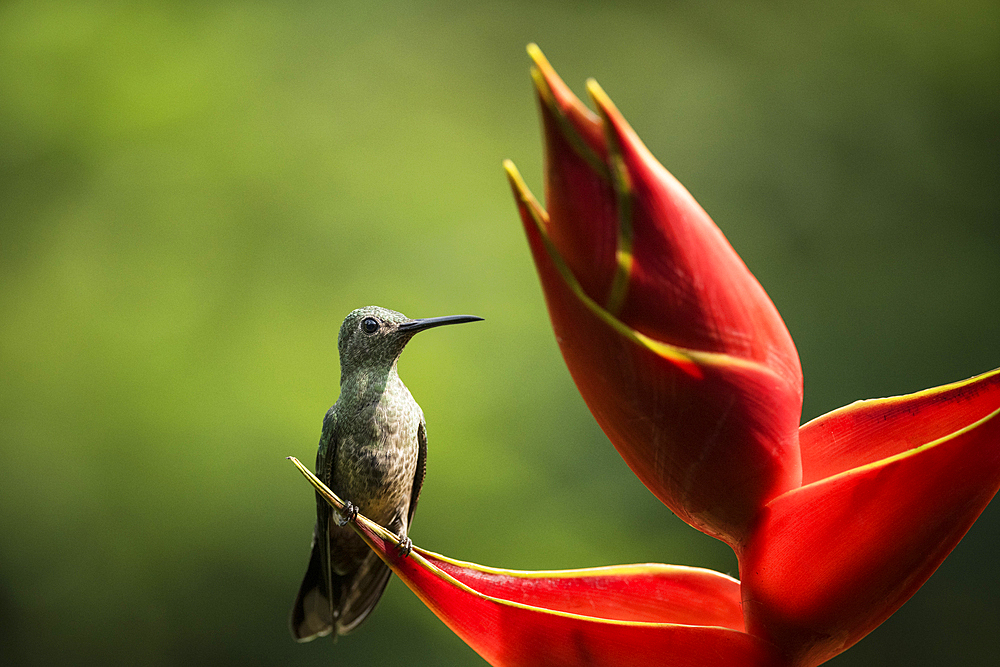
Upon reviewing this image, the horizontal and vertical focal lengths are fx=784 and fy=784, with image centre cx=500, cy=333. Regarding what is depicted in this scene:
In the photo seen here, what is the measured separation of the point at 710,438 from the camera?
0.82 feet

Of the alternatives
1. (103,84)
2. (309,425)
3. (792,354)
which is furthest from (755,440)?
(103,84)

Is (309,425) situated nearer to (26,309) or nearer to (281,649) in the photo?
(281,649)

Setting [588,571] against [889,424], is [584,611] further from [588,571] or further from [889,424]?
[889,424]

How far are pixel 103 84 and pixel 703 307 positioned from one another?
1709mm

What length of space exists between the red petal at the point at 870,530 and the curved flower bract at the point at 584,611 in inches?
0.7

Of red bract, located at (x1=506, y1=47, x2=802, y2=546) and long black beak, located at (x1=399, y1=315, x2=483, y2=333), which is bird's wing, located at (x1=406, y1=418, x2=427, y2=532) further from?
red bract, located at (x1=506, y1=47, x2=802, y2=546)

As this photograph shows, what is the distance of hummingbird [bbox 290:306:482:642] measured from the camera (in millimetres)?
368

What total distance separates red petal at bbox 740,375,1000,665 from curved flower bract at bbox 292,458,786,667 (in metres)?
0.02

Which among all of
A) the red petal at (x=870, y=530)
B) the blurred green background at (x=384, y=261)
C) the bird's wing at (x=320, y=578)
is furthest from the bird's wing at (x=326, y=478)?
the blurred green background at (x=384, y=261)

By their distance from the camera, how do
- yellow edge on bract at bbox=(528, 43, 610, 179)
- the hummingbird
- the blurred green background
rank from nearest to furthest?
yellow edge on bract at bbox=(528, 43, 610, 179) → the hummingbird → the blurred green background

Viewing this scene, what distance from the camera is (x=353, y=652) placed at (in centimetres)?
140

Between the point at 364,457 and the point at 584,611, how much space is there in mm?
152

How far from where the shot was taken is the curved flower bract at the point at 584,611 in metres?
0.26

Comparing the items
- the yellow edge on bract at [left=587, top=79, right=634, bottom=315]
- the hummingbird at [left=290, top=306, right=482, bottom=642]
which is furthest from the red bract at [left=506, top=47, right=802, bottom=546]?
the hummingbird at [left=290, top=306, right=482, bottom=642]
